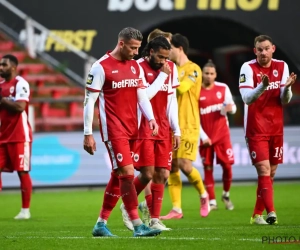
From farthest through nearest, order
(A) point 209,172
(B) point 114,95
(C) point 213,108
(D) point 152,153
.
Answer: (C) point 213,108 → (A) point 209,172 → (D) point 152,153 → (B) point 114,95

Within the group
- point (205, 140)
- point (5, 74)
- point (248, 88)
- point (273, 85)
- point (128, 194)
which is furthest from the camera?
point (205, 140)

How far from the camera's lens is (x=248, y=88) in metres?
11.3

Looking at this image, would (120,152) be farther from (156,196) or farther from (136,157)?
(156,196)

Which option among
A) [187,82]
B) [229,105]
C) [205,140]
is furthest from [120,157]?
[229,105]

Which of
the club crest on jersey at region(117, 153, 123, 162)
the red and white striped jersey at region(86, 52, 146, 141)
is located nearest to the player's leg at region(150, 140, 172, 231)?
the red and white striped jersey at region(86, 52, 146, 141)

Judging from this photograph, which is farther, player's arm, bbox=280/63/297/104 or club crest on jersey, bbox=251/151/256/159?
club crest on jersey, bbox=251/151/256/159

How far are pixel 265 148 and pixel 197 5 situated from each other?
14.1 m

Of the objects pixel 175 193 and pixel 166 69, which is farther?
pixel 175 193

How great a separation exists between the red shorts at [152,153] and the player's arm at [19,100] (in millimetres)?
3159

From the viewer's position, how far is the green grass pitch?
354 inches

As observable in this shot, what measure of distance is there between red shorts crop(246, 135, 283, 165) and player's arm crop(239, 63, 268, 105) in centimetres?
55

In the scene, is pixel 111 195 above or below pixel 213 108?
below

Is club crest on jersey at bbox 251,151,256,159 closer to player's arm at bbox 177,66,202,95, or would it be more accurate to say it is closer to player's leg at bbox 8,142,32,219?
player's arm at bbox 177,66,202,95

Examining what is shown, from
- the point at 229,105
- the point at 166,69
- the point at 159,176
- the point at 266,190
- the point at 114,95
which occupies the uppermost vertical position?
the point at 166,69
